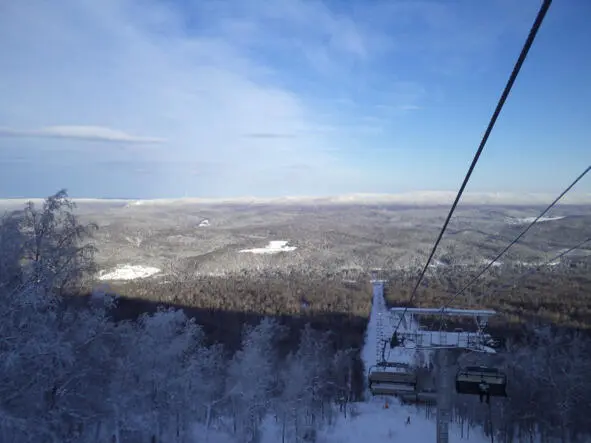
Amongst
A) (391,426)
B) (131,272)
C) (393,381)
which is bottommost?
(391,426)

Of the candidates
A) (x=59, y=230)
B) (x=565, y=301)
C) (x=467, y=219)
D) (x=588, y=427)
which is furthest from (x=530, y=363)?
(x=467, y=219)

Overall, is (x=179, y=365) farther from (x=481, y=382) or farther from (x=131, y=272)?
(x=131, y=272)

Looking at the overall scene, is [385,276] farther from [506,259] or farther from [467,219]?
[467,219]

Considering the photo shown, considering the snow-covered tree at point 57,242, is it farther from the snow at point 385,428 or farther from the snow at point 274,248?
the snow at point 274,248

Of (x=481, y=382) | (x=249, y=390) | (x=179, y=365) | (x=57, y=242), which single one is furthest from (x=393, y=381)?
(x=249, y=390)

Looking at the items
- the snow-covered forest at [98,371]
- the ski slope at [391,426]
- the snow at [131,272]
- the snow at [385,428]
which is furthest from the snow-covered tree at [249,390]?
the snow at [131,272]

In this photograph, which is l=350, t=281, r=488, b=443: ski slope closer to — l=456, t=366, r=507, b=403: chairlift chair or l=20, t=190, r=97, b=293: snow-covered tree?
l=456, t=366, r=507, b=403: chairlift chair

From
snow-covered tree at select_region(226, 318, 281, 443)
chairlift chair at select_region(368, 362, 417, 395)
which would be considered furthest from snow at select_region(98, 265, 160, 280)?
chairlift chair at select_region(368, 362, 417, 395)
